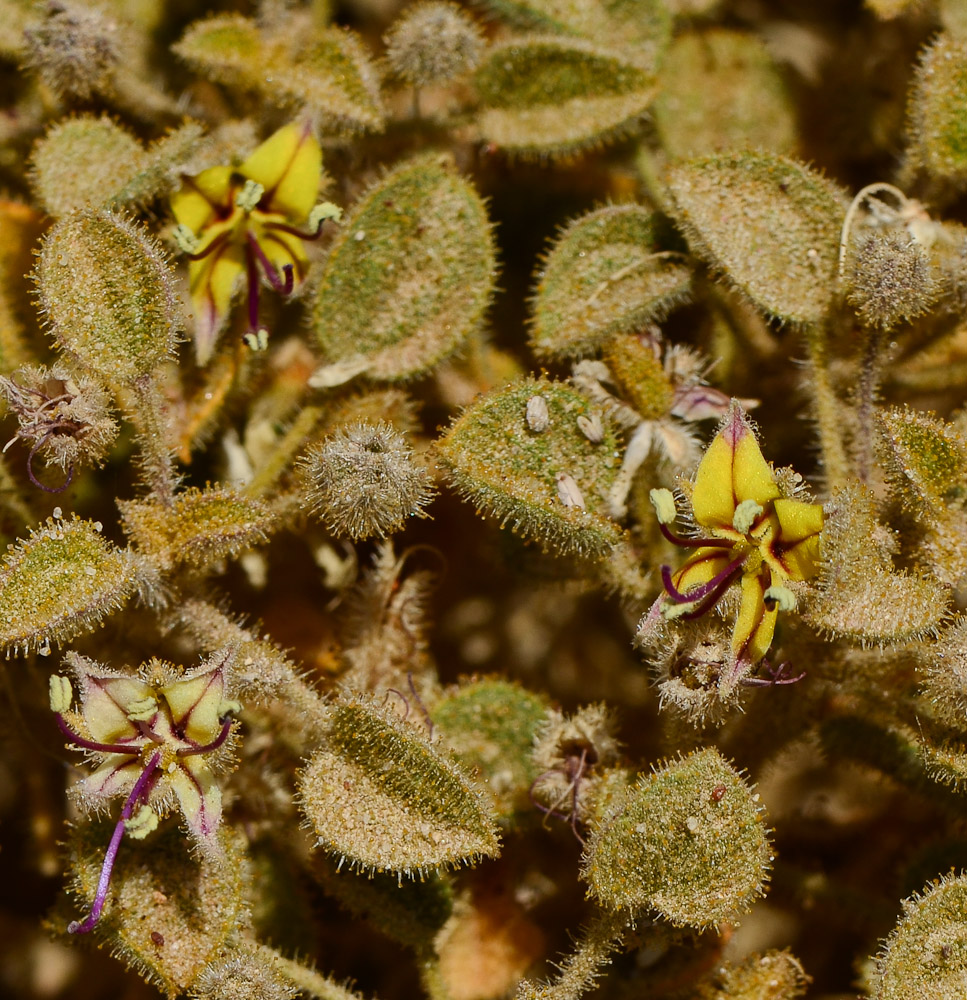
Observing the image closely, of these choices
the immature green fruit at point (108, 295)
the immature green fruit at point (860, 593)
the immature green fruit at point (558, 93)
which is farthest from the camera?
the immature green fruit at point (558, 93)

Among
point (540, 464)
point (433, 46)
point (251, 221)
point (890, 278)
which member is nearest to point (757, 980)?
point (540, 464)

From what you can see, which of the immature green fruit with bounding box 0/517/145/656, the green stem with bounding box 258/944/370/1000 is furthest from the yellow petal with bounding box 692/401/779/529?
the green stem with bounding box 258/944/370/1000

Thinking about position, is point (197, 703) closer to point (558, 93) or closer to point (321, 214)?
point (321, 214)

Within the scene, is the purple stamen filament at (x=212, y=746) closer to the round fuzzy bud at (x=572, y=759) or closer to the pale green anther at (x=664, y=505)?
the round fuzzy bud at (x=572, y=759)

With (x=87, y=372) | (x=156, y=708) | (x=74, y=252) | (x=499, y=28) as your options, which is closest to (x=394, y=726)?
(x=156, y=708)

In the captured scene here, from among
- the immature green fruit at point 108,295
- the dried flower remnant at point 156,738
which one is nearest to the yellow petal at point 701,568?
the dried flower remnant at point 156,738

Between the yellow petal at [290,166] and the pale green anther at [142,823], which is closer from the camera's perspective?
the pale green anther at [142,823]

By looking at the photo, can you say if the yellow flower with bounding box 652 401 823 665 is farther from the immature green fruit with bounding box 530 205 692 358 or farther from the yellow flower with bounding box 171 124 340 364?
the yellow flower with bounding box 171 124 340 364
